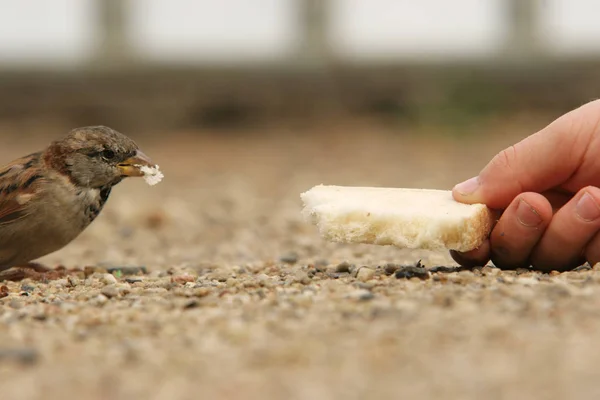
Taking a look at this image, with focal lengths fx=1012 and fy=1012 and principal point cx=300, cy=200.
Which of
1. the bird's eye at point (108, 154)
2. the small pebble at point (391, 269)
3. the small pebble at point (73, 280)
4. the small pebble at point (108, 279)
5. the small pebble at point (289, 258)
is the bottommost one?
the small pebble at point (289, 258)

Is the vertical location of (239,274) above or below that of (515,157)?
below

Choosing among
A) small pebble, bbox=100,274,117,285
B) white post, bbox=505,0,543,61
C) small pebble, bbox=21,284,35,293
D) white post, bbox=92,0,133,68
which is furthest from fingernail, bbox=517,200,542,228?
white post, bbox=505,0,543,61

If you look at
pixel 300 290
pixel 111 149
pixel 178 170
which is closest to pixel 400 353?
pixel 300 290

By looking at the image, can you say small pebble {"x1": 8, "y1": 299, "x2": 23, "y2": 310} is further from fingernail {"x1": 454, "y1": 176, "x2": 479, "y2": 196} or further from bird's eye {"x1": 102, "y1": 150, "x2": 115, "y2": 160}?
fingernail {"x1": 454, "y1": 176, "x2": 479, "y2": 196}

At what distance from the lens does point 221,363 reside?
2.47m

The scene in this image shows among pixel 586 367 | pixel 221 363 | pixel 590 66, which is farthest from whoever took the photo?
pixel 590 66

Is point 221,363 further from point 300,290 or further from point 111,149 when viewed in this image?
point 111,149

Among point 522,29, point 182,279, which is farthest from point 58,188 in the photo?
point 522,29

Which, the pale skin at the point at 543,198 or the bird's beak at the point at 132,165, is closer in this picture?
the pale skin at the point at 543,198

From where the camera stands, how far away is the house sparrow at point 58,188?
4.52 m

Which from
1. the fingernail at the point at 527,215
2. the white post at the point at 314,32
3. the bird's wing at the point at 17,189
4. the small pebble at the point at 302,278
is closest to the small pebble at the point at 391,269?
the small pebble at the point at 302,278

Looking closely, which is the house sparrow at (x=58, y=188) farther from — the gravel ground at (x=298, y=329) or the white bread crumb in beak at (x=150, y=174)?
the gravel ground at (x=298, y=329)

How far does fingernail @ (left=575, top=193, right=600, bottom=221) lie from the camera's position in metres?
3.52

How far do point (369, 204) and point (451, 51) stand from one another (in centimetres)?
922
